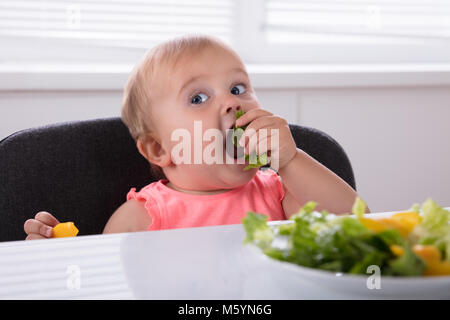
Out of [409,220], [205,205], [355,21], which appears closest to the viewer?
[409,220]

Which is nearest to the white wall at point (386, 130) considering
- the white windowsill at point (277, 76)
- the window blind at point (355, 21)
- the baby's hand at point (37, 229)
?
the white windowsill at point (277, 76)

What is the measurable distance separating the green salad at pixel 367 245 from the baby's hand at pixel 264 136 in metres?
0.48

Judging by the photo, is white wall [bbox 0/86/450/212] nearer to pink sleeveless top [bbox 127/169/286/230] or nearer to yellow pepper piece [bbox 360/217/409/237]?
pink sleeveless top [bbox 127/169/286/230]

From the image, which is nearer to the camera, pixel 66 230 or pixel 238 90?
pixel 66 230

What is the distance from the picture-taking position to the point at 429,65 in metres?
2.59

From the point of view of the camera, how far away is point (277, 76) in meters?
2.21

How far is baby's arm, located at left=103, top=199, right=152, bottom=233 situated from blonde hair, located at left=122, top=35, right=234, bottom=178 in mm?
154

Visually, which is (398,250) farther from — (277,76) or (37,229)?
Result: (277,76)

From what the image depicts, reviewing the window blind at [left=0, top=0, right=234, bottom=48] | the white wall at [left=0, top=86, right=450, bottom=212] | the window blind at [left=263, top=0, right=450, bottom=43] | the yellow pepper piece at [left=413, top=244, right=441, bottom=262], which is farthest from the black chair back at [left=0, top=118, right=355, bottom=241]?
the window blind at [left=263, top=0, right=450, bottom=43]

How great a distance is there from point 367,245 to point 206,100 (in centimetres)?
70

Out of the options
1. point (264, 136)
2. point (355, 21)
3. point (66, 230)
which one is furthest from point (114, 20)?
point (66, 230)

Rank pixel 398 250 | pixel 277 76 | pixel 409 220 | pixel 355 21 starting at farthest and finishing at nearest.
Result: pixel 355 21
pixel 277 76
pixel 409 220
pixel 398 250

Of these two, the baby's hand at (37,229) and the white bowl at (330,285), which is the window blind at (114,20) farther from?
the white bowl at (330,285)

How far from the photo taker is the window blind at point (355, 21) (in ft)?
8.39
